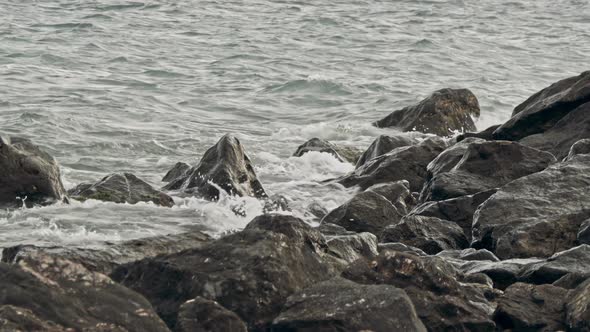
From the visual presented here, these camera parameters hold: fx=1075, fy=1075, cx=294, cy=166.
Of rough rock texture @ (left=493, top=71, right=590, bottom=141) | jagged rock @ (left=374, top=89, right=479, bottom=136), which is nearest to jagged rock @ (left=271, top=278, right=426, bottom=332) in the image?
rough rock texture @ (left=493, top=71, right=590, bottom=141)

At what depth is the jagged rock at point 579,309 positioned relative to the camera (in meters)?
6.61

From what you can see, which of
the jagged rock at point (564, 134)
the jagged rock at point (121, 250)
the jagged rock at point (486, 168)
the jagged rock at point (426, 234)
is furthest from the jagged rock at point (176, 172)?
the jagged rock at point (121, 250)

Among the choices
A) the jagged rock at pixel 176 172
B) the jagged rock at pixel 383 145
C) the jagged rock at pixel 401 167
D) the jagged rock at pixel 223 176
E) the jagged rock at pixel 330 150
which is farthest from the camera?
the jagged rock at pixel 330 150

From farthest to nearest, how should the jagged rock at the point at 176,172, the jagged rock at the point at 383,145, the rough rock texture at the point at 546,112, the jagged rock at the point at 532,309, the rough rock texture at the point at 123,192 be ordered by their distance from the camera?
the jagged rock at the point at 383,145
the jagged rock at the point at 176,172
the rough rock texture at the point at 546,112
the rough rock texture at the point at 123,192
the jagged rock at the point at 532,309

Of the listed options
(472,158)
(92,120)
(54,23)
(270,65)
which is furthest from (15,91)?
(472,158)

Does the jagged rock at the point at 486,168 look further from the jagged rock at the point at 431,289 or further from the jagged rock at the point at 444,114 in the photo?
the jagged rock at the point at 444,114

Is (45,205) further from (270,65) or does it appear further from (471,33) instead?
(471,33)

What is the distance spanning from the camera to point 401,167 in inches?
544

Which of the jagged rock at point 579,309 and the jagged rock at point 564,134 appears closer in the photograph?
the jagged rock at point 579,309

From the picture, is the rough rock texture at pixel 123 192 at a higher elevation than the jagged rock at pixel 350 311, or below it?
below

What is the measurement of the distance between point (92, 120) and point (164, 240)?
12674mm

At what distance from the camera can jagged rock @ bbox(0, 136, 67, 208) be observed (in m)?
12.2

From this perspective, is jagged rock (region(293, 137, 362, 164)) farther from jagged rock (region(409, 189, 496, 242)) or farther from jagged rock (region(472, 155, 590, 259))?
A: jagged rock (region(472, 155, 590, 259))

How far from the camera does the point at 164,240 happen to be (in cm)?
814
